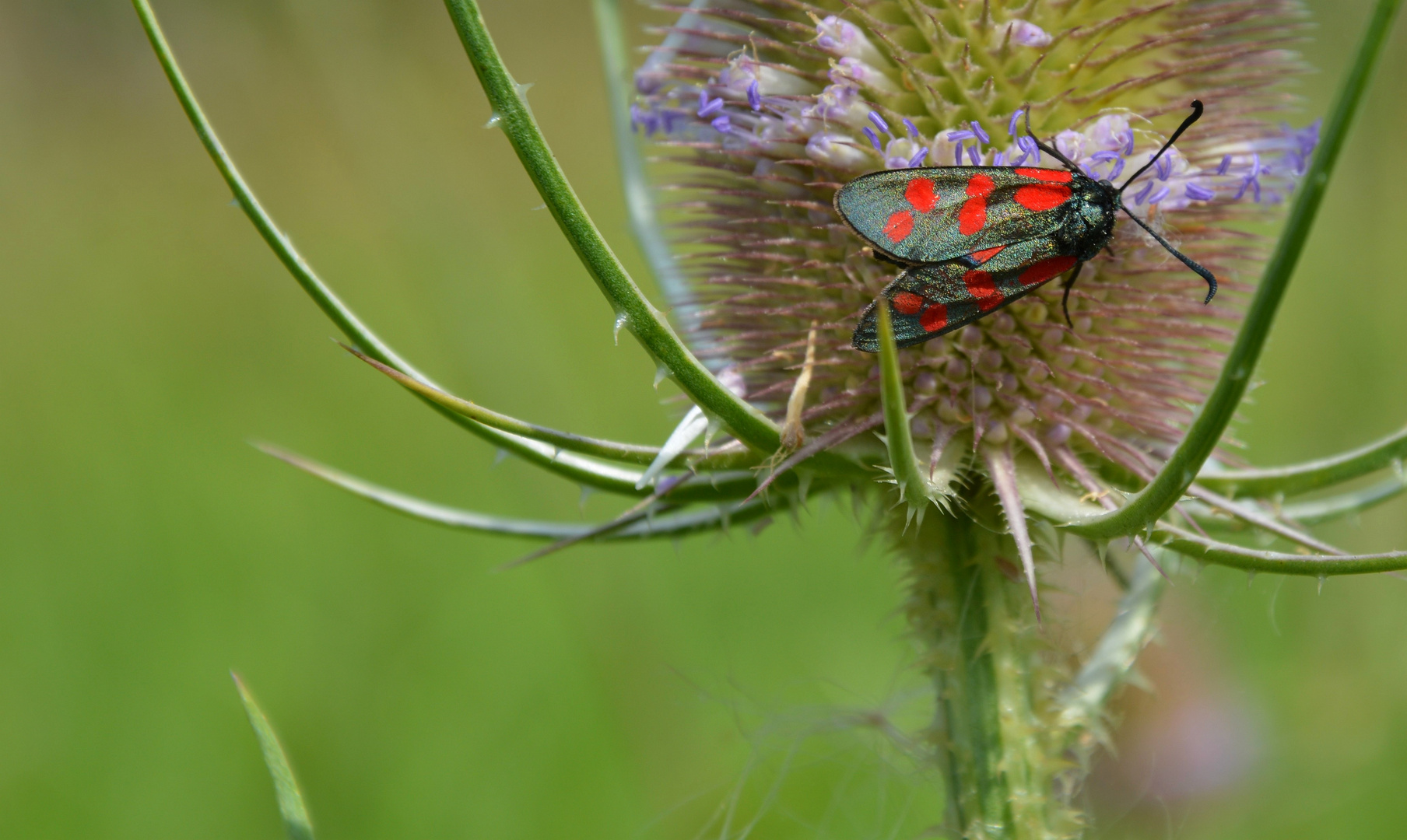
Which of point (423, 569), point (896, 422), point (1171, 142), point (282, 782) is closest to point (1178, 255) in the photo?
point (1171, 142)

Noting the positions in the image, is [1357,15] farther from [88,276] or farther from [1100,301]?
[88,276]

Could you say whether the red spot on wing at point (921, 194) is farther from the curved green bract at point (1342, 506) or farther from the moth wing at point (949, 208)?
the curved green bract at point (1342, 506)

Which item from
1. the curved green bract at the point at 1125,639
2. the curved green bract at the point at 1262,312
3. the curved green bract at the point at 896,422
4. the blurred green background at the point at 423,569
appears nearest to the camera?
the curved green bract at the point at 1262,312

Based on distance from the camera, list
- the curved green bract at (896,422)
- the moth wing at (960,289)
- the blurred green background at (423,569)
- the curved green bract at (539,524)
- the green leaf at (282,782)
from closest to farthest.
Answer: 1. the curved green bract at (896,422)
2. the green leaf at (282,782)
3. the moth wing at (960,289)
4. the curved green bract at (539,524)
5. the blurred green background at (423,569)

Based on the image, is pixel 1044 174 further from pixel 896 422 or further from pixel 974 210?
pixel 896 422

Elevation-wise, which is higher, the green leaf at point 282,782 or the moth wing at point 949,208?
the moth wing at point 949,208

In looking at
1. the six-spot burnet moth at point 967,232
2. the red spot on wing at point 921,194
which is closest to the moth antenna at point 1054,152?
the six-spot burnet moth at point 967,232
